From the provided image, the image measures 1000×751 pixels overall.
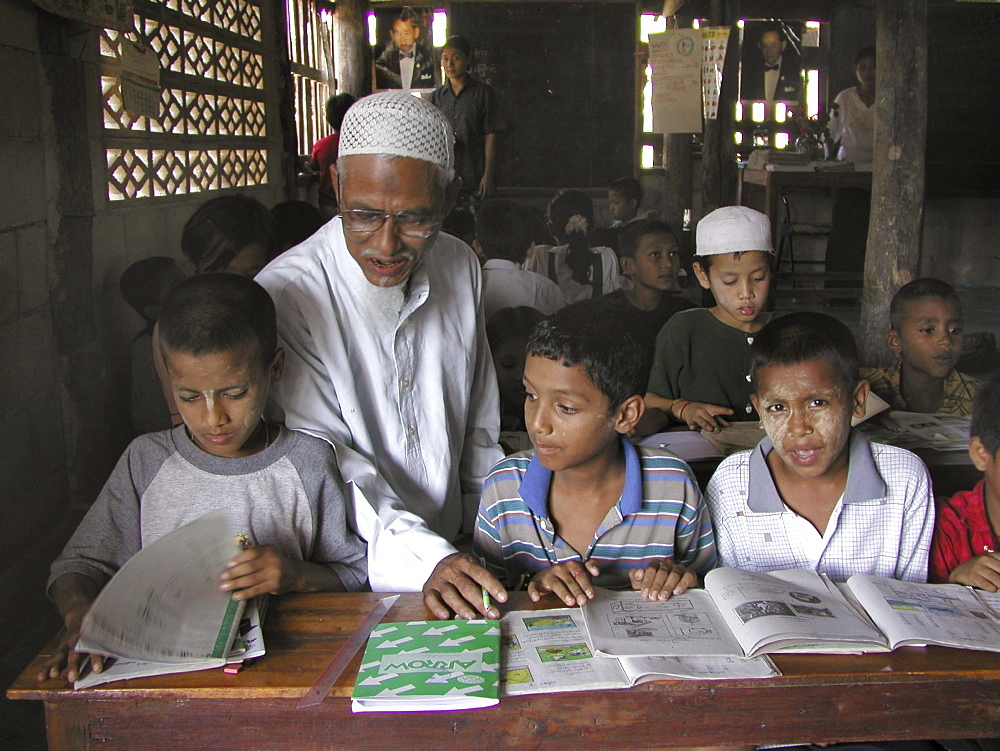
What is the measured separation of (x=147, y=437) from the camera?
5.58ft

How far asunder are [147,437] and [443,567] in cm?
65

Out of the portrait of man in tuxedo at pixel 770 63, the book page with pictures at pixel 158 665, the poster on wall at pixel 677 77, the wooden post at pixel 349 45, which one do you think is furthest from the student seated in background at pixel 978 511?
the portrait of man in tuxedo at pixel 770 63

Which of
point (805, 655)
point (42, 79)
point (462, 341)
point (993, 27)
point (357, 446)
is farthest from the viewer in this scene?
point (993, 27)

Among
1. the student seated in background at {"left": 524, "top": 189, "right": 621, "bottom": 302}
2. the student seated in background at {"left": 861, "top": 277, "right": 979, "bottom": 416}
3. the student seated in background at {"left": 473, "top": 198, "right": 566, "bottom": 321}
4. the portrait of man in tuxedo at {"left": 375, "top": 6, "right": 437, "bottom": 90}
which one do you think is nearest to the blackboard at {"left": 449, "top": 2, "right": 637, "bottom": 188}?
the portrait of man in tuxedo at {"left": 375, "top": 6, "right": 437, "bottom": 90}

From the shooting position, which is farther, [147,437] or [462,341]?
[462,341]

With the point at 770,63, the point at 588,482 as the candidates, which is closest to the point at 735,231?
the point at 588,482

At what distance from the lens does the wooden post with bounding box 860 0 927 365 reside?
4.43 metres

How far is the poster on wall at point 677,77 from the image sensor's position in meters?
5.77

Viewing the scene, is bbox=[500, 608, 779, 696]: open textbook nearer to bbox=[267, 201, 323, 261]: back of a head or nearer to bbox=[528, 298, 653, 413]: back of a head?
bbox=[528, 298, 653, 413]: back of a head

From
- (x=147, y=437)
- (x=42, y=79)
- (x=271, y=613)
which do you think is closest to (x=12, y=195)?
(x=42, y=79)

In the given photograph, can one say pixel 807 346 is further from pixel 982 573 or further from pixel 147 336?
pixel 147 336

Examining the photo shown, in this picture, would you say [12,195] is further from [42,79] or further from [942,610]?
[942,610]

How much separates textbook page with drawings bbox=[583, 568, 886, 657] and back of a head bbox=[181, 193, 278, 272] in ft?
7.61

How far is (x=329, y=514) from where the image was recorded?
173cm
